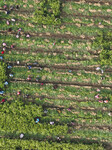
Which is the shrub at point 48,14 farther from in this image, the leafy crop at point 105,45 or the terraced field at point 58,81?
the leafy crop at point 105,45

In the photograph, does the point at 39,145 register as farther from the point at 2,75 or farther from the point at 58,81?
the point at 2,75

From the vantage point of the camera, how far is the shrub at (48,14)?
25.4ft

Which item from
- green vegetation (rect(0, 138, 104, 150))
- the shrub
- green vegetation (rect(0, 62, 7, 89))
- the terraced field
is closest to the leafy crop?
the terraced field

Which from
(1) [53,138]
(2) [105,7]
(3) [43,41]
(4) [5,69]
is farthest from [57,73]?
(2) [105,7]

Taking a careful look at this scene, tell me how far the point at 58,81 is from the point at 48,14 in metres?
2.98

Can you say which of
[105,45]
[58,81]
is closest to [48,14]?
[105,45]

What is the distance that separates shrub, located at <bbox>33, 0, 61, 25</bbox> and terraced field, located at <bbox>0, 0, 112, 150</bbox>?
0.23m

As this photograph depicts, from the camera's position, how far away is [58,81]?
25.7 feet

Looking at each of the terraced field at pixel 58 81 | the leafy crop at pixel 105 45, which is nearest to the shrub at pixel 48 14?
the terraced field at pixel 58 81

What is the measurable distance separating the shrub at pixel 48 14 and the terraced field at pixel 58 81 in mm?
226

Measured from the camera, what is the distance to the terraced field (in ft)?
24.6

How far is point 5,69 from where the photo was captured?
7625 millimetres

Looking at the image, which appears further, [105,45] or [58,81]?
[58,81]

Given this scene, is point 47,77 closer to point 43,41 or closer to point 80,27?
point 43,41
